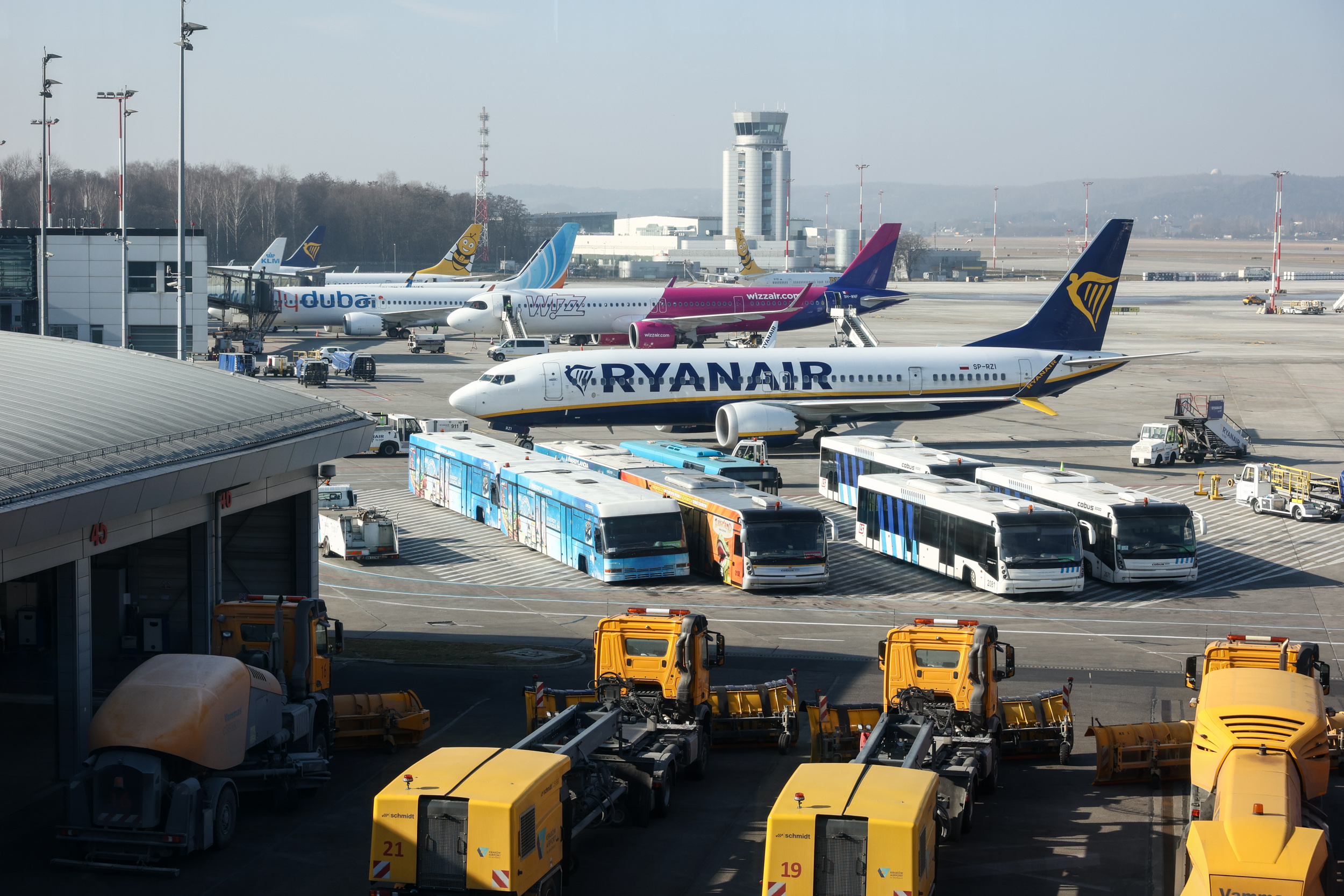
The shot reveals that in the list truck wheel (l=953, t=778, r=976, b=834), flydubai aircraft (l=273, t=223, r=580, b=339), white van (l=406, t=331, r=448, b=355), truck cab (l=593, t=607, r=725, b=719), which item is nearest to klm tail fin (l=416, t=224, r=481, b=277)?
flydubai aircraft (l=273, t=223, r=580, b=339)

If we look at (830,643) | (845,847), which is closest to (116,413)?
(845,847)

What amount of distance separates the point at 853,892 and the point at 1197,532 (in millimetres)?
32956

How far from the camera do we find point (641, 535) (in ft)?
135

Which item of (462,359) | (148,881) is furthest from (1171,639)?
(462,359)

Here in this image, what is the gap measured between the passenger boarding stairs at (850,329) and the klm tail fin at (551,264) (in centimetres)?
3295

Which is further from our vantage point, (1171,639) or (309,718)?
(1171,639)

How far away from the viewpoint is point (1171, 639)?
3591 centimetres

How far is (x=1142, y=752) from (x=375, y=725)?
14783 mm

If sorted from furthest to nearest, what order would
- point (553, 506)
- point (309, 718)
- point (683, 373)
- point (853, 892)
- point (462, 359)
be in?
1. point (462, 359)
2. point (683, 373)
3. point (553, 506)
4. point (309, 718)
5. point (853, 892)

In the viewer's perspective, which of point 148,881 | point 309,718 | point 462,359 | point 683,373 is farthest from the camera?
point 462,359

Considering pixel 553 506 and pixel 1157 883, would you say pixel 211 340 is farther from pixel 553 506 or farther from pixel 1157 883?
pixel 1157 883

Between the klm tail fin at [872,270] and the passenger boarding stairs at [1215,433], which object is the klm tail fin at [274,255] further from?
the passenger boarding stairs at [1215,433]

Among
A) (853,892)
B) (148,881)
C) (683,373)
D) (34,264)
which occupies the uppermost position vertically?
(34,264)

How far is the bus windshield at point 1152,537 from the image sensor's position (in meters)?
41.2
